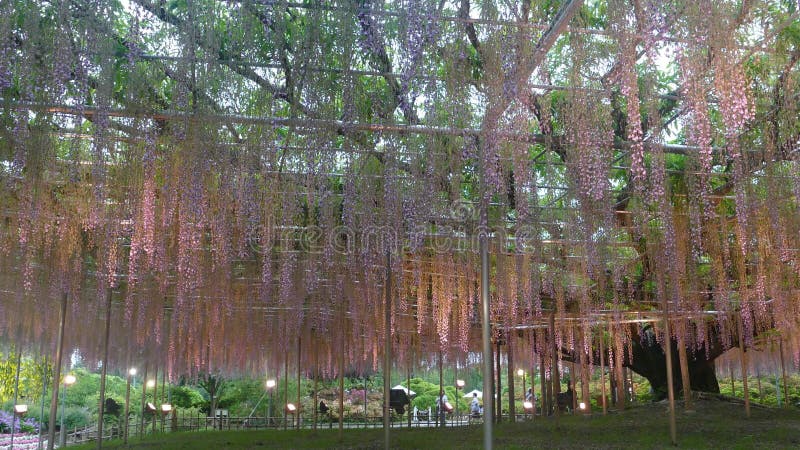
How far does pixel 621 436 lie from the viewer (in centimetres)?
880

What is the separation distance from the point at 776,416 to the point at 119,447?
11397 millimetres

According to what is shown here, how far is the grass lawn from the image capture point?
26.2 ft

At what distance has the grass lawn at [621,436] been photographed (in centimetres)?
799

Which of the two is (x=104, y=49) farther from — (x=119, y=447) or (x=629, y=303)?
(x=629, y=303)

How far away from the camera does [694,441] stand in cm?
786

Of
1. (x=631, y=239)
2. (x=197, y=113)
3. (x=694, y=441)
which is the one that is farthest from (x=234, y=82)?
(x=694, y=441)
